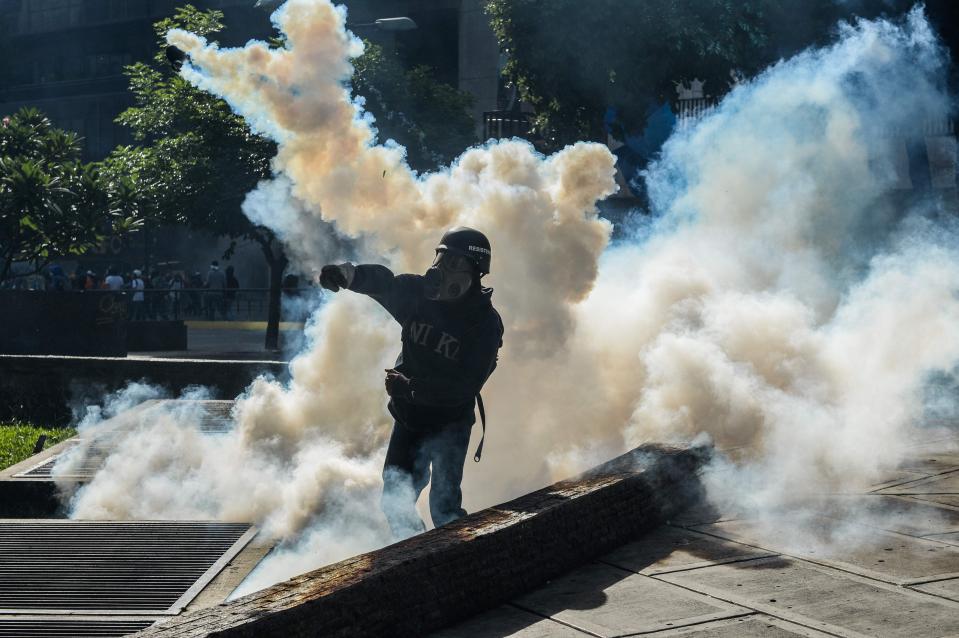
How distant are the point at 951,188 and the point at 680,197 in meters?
5.82

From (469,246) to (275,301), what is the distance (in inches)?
568

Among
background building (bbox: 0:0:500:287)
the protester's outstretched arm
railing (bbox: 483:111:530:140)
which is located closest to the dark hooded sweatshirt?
the protester's outstretched arm

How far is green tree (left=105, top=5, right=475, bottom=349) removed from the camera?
18.4m

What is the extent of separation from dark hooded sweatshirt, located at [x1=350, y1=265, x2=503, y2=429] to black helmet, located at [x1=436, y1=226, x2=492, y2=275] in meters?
0.15

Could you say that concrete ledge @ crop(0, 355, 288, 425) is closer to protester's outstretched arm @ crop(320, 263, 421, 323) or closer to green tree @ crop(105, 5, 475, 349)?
protester's outstretched arm @ crop(320, 263, 421, 323)

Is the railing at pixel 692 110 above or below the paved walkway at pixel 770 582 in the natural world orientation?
above

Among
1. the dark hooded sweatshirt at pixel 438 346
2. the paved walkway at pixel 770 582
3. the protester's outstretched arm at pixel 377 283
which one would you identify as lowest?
the paved walkway at pixel 770 582

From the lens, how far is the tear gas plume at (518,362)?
280 inches

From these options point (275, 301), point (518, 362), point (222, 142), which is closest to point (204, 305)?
point (275, 301)

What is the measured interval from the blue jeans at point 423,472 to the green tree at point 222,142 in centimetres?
1274

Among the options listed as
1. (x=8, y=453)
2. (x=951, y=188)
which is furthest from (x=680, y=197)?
(x=8, y=453)

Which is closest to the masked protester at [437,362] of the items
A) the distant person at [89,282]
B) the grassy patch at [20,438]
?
the grassy patch at [20,438]

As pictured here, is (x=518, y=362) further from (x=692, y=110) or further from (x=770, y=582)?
(x=692, y=110)

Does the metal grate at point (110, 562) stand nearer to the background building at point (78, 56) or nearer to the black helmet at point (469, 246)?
the black helmet at point (469, 246)
